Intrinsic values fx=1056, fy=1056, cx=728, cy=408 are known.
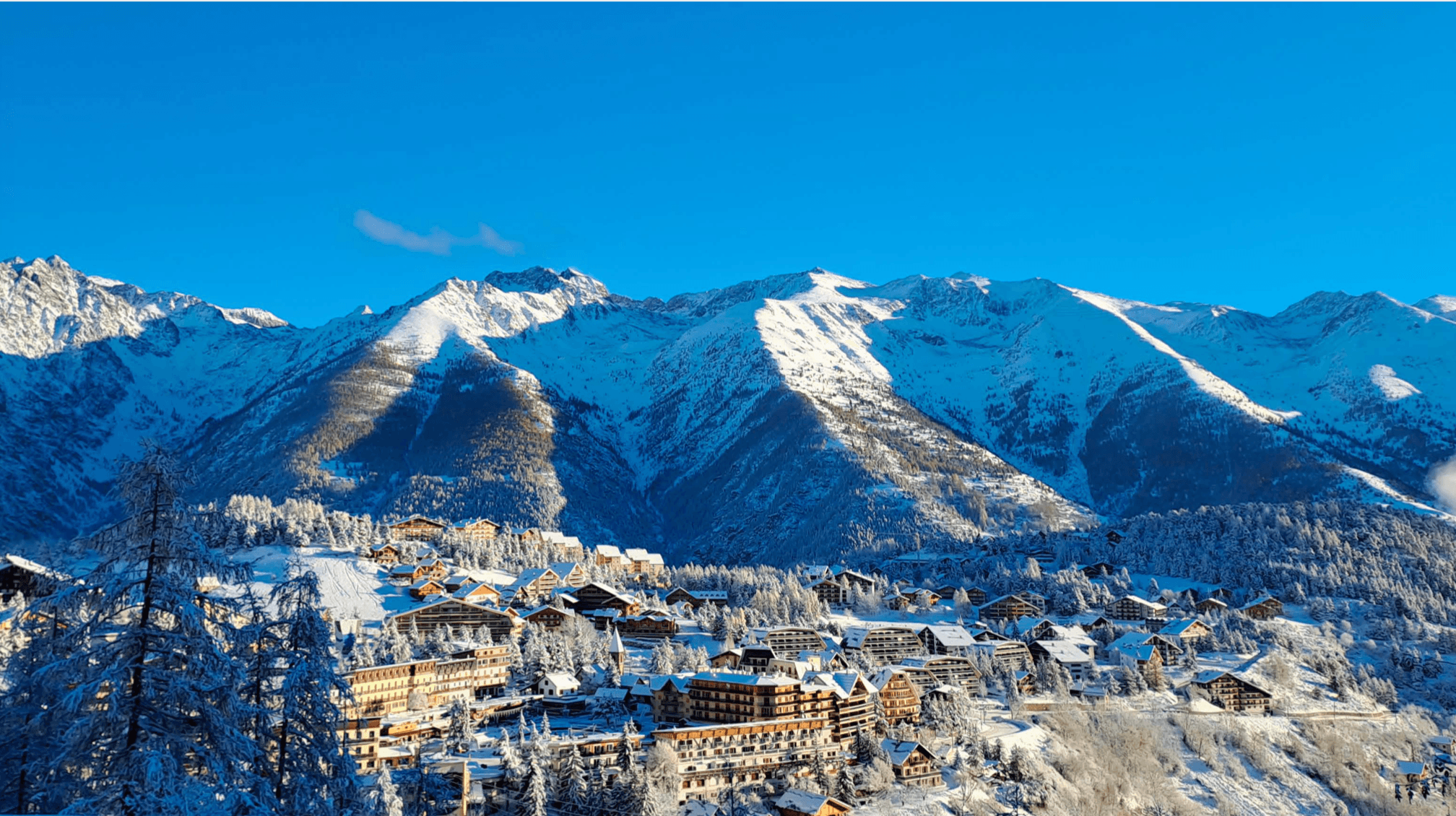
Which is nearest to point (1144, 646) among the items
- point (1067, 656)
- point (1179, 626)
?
point (1067, 656)

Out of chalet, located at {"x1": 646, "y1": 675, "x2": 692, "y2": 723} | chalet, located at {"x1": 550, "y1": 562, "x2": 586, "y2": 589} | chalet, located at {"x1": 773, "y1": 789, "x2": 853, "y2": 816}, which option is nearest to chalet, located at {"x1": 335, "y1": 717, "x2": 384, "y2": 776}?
chalet, located at {"x1": 646, "y1": 675, "x2": 692, "y2": 723}

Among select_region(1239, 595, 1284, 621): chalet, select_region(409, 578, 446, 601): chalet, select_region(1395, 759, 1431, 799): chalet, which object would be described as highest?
select_region(409, 578, 446, 601): chalet

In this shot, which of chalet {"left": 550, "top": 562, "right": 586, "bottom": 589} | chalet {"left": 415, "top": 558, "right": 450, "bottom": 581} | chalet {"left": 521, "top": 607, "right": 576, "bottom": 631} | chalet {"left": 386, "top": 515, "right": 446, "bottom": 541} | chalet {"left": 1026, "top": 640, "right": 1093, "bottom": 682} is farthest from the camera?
chalet {"left": 386, "top": 515, "right": 446, "bottom": 541}

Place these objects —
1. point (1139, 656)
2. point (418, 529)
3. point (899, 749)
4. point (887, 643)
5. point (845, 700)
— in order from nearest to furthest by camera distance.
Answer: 1. point (899, 749)
2. point (845, 700)
3. point (887, 643)
4. point (1139, 656)
5. point (418, 529)

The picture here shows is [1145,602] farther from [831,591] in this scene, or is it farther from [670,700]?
[670,700]

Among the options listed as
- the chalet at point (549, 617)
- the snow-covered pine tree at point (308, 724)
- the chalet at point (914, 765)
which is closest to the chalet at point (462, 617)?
the chalet at point (549, 617)

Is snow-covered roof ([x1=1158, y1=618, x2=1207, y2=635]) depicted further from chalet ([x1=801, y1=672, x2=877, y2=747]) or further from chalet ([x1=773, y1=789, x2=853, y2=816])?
chalet ([x1=773, y1=789, x2=853, y2=816])
